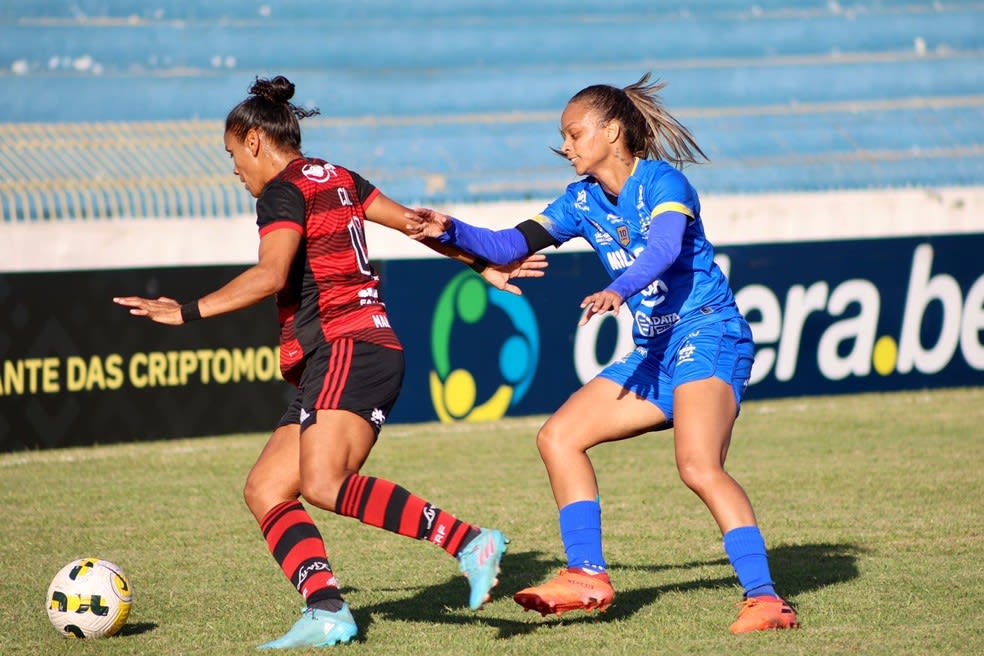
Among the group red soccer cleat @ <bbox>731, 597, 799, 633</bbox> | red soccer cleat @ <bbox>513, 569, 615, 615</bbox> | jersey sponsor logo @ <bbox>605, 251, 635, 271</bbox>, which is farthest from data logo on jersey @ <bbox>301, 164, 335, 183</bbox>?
red soccer cleat @ <bbox>731, 597, 799, 633</bbox>

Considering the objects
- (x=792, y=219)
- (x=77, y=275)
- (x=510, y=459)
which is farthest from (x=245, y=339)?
(x=792, y=219)

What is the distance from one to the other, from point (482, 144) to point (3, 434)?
21.7 ft

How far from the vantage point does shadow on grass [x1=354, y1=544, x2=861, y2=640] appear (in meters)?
5.19

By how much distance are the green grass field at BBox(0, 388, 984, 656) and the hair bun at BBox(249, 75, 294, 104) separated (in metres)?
1.95

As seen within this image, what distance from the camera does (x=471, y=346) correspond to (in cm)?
1129

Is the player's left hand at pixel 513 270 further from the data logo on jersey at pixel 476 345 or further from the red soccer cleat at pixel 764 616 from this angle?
the data logo on jersey at pixel 476 345

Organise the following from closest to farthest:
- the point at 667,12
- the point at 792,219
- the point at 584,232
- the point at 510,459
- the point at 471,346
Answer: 1. the point at 584,232
2. the point at 510,459
3. the point at 471,346
4. the point at 792,219
5. the point at 667,12

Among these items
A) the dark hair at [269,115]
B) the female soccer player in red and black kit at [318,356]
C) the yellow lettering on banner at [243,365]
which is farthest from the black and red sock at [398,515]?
the yellow lettering on banner at [243,365]

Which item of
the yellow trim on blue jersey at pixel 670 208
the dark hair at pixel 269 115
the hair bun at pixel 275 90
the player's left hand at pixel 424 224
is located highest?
the hair bun at pixel 275 90

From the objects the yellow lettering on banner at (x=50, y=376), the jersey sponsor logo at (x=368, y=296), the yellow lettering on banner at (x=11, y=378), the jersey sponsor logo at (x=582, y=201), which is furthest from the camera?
the yellow lettering on banner at (x=50, y=376)

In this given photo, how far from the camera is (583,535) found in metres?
5.07

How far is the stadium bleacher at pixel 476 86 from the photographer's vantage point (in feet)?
42.1

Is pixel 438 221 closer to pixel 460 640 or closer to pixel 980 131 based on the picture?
pixel 460 640

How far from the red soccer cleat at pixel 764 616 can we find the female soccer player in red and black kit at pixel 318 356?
34.7 inches
